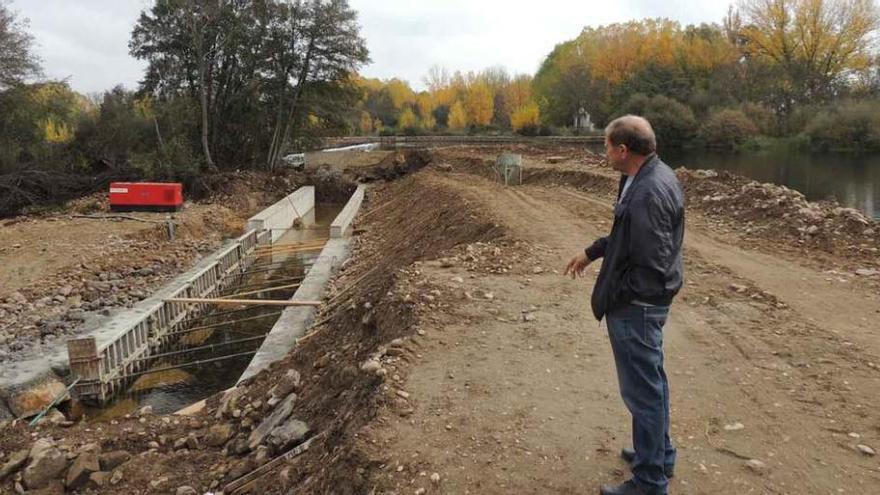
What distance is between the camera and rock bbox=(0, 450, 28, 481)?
581 cm

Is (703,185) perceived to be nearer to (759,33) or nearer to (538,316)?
(538,316)

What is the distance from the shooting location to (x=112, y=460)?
5.69 metres

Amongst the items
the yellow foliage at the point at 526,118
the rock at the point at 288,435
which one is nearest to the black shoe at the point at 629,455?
the rock at the point at 288,435

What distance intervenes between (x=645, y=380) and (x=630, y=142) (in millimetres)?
1232

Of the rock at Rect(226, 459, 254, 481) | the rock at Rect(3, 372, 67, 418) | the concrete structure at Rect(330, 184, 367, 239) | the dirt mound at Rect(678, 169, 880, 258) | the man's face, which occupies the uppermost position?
the man's face

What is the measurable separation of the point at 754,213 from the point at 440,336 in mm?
8578

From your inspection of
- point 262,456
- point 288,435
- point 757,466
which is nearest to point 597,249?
point 757,466

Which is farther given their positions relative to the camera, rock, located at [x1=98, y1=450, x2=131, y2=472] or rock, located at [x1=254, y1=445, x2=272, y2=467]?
rock, located at [x1=98, y1=450, x2=131, y2=472]

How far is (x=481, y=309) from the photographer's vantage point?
684cm

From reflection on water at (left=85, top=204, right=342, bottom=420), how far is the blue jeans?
24.4 ft

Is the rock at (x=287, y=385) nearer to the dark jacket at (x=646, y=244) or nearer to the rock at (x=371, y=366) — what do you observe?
the rock at (x=371, y=366)

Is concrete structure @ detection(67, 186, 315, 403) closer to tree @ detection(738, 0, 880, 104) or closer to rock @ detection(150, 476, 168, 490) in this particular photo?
rock @ detection(150, 476, 168, 490)

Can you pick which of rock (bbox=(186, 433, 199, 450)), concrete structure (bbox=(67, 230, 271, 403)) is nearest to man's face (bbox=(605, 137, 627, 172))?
rock (bbox=(186, 433, 199, 450))

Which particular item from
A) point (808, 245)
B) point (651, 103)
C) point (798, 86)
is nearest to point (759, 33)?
point (798, 86)
